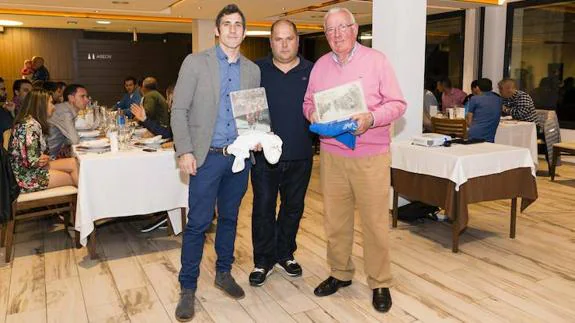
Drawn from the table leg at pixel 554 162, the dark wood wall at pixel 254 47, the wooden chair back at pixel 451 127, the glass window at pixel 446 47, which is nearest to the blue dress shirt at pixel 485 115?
A: the wooden chair back at pixel 451 127

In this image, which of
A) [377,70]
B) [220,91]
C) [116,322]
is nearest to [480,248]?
[377,70]

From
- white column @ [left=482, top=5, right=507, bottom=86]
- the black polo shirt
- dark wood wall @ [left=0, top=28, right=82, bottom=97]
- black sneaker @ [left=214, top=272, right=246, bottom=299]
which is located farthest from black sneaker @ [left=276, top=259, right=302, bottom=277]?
dark wood wall @ [left=0, top=28, right=82, bottom=97]

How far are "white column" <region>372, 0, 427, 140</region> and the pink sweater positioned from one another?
181cm

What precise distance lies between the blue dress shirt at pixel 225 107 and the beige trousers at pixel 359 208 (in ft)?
1.77

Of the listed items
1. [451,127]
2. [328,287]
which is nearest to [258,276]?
[328,287]

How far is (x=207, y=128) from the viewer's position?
2.48 meters

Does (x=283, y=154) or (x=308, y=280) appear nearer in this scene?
(x=283, y=154)

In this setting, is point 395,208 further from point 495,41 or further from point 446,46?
point 446,46

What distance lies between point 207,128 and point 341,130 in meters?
0.66

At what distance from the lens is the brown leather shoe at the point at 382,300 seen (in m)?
→ 2.65

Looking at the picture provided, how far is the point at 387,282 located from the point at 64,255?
2.32 m

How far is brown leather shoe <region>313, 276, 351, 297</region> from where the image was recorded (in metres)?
2.84

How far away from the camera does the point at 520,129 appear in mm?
6234

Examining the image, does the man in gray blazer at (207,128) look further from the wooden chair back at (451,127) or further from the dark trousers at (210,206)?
the wooden chair back at (451,127)
